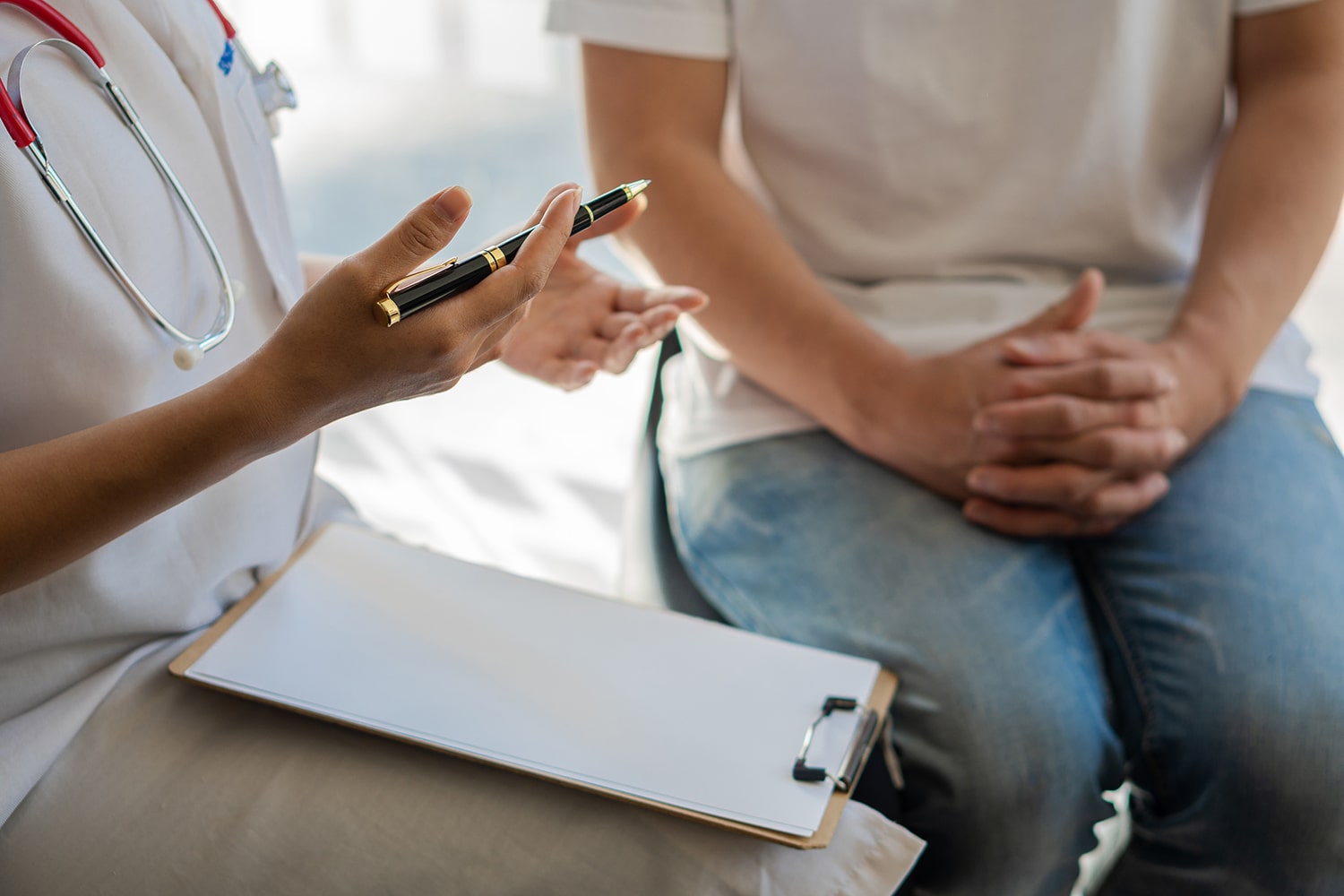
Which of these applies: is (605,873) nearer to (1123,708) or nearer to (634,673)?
(634,673)

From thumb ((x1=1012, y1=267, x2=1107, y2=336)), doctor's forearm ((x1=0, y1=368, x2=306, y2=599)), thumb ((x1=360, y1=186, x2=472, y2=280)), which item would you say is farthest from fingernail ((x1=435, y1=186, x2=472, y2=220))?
thumb ((x1=1012, y1=267, x2=1107, y2=336))

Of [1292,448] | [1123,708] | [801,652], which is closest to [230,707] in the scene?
[801,652]

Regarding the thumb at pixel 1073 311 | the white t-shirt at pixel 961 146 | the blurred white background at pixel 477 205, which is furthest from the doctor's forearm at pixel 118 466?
the blurred white background at pixel 477 205

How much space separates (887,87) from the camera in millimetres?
917

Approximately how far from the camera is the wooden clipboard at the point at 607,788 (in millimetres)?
568

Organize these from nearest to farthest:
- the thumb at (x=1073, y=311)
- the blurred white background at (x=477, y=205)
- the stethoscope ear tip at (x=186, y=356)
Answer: the stethoscope ear tip at (x=186, y=356) → the thumb at (x=1073, y=311) → the blurred white background at (x=477, y=205)

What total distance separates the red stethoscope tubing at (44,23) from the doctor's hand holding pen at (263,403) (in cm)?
16

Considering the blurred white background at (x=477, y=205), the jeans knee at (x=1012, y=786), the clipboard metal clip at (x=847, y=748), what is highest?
the clipboard metal clip at (x=847, y=748)

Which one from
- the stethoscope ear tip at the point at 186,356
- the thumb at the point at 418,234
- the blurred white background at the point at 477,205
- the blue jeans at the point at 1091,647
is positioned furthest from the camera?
the blurred white background at the point at 477,205

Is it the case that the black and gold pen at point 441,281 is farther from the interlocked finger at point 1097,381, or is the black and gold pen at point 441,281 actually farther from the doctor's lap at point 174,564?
the interlocked finger at point 1097,381

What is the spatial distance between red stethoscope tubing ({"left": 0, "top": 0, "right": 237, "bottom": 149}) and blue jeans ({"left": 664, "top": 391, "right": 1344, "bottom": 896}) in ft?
1.78

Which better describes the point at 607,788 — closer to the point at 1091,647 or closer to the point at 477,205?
the point at 1091,647

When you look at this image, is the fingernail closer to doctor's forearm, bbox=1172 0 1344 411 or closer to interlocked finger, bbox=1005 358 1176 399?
interlocked finger, bbox=1005 358 1176 399

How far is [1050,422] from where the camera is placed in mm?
807
